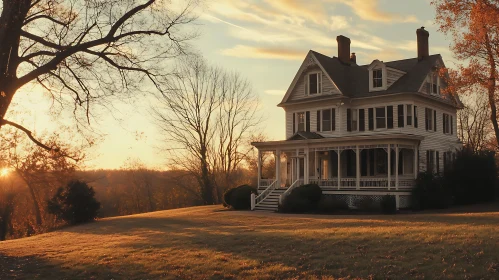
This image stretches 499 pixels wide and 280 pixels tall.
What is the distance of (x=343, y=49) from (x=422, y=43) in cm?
638

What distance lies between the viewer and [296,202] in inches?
1268

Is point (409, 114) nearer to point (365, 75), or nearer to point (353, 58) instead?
point (365, 75)

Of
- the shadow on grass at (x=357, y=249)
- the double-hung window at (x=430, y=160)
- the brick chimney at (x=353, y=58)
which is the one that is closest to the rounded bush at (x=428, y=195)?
the double-hung window at (x=430, y=160)

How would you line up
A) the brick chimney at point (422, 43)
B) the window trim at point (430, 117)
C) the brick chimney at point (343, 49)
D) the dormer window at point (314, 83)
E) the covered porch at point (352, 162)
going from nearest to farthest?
the covered porch at point (352, 162) < the window trim at point (430, 117) < the dormer window at point (314, 83) < the brick chimney at point (422, 43) < the brick chimney at point (343, 49)

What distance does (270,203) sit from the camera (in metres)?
35.7

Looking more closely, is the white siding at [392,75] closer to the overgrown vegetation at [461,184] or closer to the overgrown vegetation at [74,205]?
the overgrown vegetation at [461,184]

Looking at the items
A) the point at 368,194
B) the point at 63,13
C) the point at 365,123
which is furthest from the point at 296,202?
the point at 63,13

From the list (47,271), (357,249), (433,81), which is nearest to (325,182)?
(433,81)

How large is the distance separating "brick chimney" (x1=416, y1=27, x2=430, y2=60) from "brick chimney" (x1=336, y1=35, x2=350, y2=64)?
582 centimetres

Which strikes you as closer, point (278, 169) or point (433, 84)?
point (278, 169)

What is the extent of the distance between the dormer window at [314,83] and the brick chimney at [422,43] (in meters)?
8.01

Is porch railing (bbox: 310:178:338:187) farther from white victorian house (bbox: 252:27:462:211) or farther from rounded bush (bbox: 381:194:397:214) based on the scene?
rounded bush (bbox: 381:194:397:214)

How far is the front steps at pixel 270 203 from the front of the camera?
35.1m

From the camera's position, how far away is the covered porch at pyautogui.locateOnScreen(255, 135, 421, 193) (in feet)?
109
